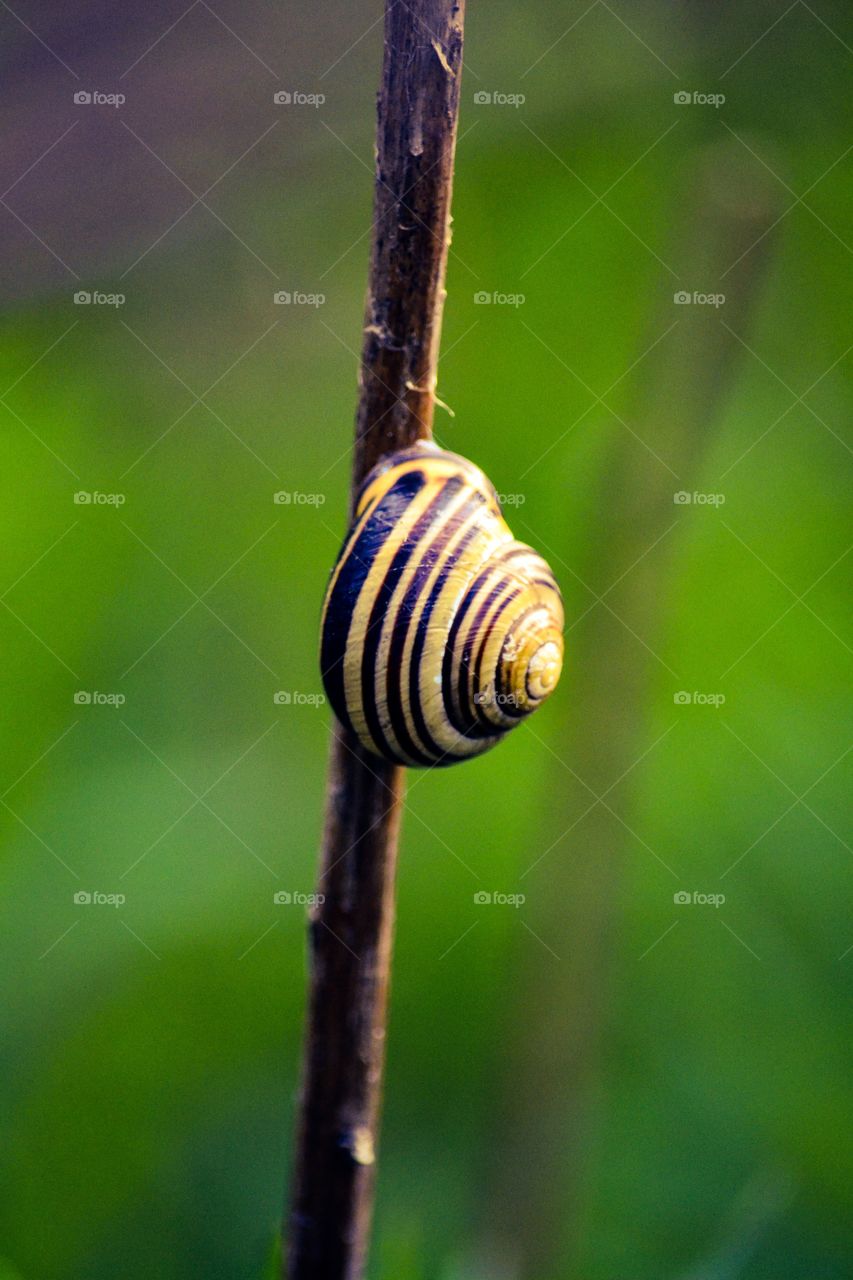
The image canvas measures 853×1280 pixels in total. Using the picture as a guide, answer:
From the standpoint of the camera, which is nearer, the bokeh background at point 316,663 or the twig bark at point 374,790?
the twig bark at point 374,790

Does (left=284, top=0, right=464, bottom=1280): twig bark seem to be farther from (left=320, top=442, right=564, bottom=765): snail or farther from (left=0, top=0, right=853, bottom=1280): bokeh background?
(left=0, top=0, right=853, bottom=1280): bokeh background

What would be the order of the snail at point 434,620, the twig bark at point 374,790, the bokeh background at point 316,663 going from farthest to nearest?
1. the bokeh background at point 316,663
2. the snail at point 434,620
3. the twig bark at point 374,790

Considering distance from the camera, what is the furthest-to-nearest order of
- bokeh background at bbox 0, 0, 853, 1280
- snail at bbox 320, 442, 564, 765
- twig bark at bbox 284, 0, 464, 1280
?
1. bokeh background at bbox 0, 0, 853, 1280
2. snail at bbox 320, 442, 564, 765
3. twig bark at bbox 284, 0, 464, 1280

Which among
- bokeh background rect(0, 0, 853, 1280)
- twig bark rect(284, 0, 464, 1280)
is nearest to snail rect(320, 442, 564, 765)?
twig bark rect(284, 0, 464, 1280)

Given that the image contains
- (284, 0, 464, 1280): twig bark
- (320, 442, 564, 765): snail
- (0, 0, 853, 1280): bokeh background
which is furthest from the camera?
(0, 0, 853, 1280): bokeh background

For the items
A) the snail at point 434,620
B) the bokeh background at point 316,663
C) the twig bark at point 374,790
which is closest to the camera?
the twig bark at point 374,790

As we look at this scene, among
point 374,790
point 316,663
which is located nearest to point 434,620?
point 374,790

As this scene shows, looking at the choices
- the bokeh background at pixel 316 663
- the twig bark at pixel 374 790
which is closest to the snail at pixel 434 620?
the twig bark at pixel 374 790

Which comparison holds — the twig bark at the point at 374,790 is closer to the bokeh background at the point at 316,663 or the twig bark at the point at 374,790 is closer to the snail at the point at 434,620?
the snail at the point at 434,620
